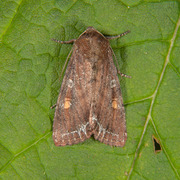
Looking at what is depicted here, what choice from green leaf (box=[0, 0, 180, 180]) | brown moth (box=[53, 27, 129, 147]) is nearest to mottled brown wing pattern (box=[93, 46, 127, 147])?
brown moth (box=[53, 27, 129, 147])

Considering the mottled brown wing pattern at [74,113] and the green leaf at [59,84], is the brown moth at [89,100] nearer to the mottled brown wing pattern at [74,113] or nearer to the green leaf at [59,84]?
the mottled brown wing pattern at [74,113]

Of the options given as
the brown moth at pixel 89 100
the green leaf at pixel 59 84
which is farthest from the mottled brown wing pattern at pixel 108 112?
the green leaf at pixel 59 84

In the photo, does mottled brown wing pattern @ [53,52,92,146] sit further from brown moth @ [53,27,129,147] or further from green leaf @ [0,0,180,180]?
green leaf @ [0,0,180,180]

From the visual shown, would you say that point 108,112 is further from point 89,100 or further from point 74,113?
point 74,113

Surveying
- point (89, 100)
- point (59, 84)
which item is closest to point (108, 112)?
point (89, 100)

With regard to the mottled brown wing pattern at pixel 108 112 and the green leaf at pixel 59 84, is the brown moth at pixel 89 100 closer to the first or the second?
the mottled brown wing pattern at pixel 108 112

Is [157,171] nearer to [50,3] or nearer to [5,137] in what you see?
[5,137]
